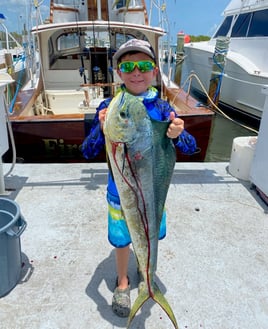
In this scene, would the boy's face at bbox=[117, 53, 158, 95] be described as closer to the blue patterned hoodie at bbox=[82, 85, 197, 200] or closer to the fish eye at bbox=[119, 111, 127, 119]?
the blue patterned hoodie at bbox=[82, 85, 197, 200]

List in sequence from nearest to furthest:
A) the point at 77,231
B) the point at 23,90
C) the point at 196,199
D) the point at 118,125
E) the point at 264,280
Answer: the point at 118,125
the point at 264,280
the point at 77,231
the point at 196,199
the point at 23,90

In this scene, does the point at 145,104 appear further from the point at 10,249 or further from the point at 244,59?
the point at 244,59

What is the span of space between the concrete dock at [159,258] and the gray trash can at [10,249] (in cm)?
8

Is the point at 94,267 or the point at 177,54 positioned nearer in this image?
the point at 94,267

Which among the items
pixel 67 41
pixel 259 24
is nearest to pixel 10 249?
pixel 67 41

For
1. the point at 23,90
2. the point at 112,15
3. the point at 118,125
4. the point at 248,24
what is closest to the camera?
the point at 118,125

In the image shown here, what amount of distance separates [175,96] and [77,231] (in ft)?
13.2

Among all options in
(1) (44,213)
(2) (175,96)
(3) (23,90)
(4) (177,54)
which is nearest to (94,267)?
(1) (44,213)

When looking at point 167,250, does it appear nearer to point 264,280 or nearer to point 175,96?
point 264,280

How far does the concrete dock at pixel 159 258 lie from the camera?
1876 mm

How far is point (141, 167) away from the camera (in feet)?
4.44

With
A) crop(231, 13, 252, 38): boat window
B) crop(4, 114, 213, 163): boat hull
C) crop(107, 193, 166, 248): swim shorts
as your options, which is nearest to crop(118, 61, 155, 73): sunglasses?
crop(107, 193, 166, 248): swim shorts

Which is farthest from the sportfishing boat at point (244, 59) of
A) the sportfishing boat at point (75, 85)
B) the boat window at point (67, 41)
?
the boat window at point (67, 41)

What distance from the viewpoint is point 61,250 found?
243cm
